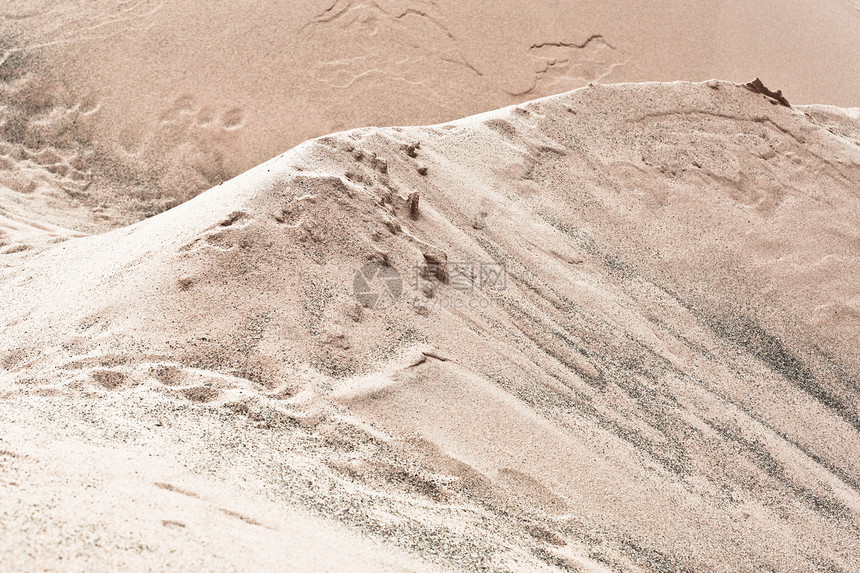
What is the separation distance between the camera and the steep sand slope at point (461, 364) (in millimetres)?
1812

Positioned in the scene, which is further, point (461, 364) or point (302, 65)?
point (302, 65)

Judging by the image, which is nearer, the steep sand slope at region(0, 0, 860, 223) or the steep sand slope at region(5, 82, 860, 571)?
the steep sand slope at region(5, 82, 860, 571)

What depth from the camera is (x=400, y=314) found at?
2590 mm

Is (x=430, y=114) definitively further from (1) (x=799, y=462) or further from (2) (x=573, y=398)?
(1) (x=799, y=462)

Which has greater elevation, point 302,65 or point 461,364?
point 302,65

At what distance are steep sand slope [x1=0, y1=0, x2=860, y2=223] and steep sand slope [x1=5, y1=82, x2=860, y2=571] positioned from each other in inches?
57.0

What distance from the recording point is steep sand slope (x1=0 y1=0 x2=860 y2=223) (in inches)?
184

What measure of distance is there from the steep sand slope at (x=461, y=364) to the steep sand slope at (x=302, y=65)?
145cm

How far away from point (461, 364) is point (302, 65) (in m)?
3.49

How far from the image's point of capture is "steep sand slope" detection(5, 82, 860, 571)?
5.95ft

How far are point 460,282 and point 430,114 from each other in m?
2.65

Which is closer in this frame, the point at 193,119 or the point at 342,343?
the point at 342,343

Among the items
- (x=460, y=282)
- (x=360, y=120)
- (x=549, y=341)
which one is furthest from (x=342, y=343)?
(x=360, y=120)

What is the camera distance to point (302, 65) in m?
5.18
